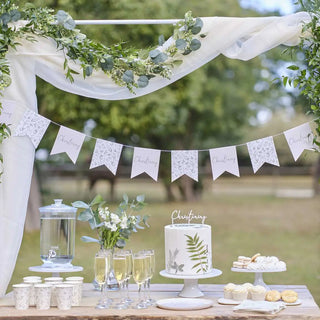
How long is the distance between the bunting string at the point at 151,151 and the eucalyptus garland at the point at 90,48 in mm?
105

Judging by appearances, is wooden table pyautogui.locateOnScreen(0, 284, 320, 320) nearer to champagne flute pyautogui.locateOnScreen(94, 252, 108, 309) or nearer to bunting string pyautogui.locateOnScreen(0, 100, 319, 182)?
champagne flute pyautogui.locateOnScreen(94, 252, 108, 309)

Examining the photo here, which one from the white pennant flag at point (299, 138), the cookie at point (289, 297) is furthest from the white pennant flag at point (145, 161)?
the cookie at point (289, 297)

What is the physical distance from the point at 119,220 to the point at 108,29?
530cm

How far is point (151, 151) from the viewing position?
2.73 m

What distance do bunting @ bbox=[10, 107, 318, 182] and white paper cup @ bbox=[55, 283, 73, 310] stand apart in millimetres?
600

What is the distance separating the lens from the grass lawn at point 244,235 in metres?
6.72

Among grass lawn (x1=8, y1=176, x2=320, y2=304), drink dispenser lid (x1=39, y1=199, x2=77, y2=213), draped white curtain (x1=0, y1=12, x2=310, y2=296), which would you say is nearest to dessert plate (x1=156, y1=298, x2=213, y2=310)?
drink dispenser lid (x1=39, y1=199, x2=77, y2=213)

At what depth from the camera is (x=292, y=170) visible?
61.0 ft

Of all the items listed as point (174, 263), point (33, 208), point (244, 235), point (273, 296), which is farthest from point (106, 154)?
point (244, 235)

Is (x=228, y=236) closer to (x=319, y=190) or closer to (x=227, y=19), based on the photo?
(x=319, y=190)

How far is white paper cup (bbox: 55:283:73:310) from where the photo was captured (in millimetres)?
2180

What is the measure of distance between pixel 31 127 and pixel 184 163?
0.72m

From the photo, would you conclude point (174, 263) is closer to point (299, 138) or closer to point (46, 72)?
point (299, 138)

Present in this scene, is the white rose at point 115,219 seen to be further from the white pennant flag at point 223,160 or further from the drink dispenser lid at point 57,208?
the white pennant flag at point 223,160
